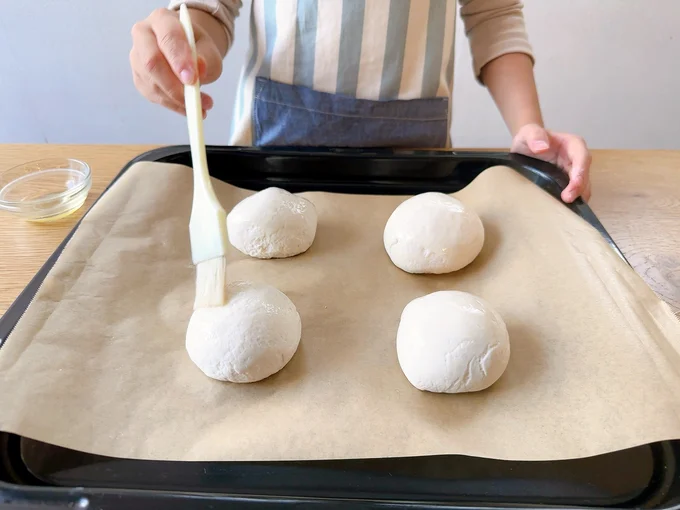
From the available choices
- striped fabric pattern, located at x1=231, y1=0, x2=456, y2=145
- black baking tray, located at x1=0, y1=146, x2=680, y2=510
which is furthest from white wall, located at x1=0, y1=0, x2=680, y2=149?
black baking tray, located at x1=0, y1=146, x2=680, y2=510

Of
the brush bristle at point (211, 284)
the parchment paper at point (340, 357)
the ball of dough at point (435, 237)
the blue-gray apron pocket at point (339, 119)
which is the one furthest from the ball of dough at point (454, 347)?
the blue-gray apron pocket at point (339, 119)

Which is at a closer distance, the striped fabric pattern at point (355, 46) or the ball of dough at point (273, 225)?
the ball of dough at point (273, 225)

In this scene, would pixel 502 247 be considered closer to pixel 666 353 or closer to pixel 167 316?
pixel 666 353

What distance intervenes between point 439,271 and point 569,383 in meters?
0.26

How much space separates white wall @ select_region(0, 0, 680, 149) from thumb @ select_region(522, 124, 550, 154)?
959mm

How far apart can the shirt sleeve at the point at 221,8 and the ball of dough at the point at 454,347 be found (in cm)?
70

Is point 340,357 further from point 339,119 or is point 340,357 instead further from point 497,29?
point 497,29

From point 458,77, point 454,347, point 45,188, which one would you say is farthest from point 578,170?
point 458,77

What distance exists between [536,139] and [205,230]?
1.88 ft

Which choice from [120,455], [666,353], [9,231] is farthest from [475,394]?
[9,231]

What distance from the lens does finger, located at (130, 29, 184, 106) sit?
2.43 ft

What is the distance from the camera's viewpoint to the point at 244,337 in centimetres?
64

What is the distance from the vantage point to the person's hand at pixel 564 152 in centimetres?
82

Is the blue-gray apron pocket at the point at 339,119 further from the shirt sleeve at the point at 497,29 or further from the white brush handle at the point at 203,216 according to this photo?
the white brush handle at the point at 203,216
